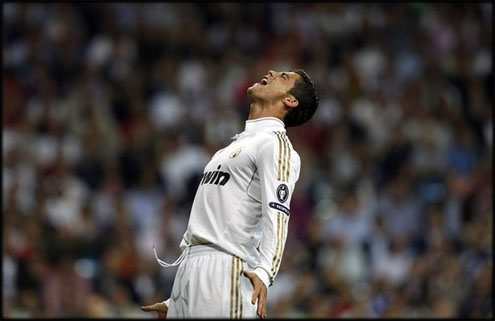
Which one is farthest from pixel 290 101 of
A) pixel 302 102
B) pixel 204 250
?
pixel 204 250

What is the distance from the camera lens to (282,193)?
5.56 meters

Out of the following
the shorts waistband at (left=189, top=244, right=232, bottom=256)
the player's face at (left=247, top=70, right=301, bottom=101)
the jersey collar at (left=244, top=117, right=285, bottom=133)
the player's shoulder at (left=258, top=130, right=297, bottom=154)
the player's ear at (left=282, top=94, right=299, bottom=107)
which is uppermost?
the player's face at (left=247, top=70, right=301, bottom=101)

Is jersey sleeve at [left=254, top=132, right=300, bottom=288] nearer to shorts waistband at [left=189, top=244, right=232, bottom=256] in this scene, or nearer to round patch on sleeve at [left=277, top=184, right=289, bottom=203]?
round patch on sleeve at [left=277, top=184, right=289, bottom=203]

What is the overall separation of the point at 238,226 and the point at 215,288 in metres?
0.36

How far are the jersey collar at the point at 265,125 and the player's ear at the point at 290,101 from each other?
0.12m

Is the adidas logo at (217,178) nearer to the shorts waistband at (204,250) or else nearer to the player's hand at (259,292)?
the shorts waistband at (204,250)

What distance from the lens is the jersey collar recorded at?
19.4 ft

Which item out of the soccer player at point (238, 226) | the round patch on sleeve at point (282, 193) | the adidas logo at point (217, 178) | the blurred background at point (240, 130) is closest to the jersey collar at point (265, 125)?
the soccer player at point (238, 226)

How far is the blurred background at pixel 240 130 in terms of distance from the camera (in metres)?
10.6

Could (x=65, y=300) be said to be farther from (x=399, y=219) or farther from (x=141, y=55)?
(x=141, y=55)

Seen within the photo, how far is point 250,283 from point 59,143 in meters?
7.90

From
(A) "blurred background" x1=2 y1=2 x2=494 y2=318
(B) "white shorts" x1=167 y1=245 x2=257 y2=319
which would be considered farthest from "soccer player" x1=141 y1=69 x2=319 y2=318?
(A) "blurred background" x1=2 y1=2 x2=494 y2=318

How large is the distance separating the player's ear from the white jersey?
0.21 meters

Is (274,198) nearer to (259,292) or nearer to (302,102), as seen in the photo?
(259,292)
